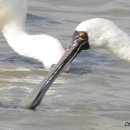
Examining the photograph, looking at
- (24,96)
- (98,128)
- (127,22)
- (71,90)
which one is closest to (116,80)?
(71,90)

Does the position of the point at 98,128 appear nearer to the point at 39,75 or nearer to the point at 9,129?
the point at 9,129

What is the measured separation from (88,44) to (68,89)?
995 millimetres

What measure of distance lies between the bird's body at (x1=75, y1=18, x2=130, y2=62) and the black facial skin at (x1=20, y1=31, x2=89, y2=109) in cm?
9

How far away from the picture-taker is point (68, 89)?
32.9ft

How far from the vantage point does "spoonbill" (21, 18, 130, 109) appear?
908 centimetres

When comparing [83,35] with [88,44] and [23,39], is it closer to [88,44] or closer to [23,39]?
[88,44]

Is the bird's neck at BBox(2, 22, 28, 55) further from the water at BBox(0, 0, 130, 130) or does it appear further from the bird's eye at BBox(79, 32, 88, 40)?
the bird's eye at BBox(79, 32, 88, 40)

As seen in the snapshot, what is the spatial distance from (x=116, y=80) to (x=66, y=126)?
2449 millimetres

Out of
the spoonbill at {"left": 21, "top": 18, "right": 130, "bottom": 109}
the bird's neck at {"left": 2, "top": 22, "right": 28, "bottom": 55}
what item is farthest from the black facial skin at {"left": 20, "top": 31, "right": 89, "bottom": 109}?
the bird's neck at {"left": 2, "top": 22, "right": 28, "bottom": 55}

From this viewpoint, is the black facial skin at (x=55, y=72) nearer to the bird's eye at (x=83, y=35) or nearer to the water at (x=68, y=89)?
the bird's eye at (x=83, y=35)

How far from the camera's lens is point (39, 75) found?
10898 mm

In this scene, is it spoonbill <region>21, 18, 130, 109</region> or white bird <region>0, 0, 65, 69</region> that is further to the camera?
white bird <region>0, 0, 65, 69</region>

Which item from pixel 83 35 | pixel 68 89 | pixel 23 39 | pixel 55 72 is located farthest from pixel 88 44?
pixel 23 39

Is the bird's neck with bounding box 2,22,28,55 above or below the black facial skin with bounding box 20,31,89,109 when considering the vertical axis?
below
